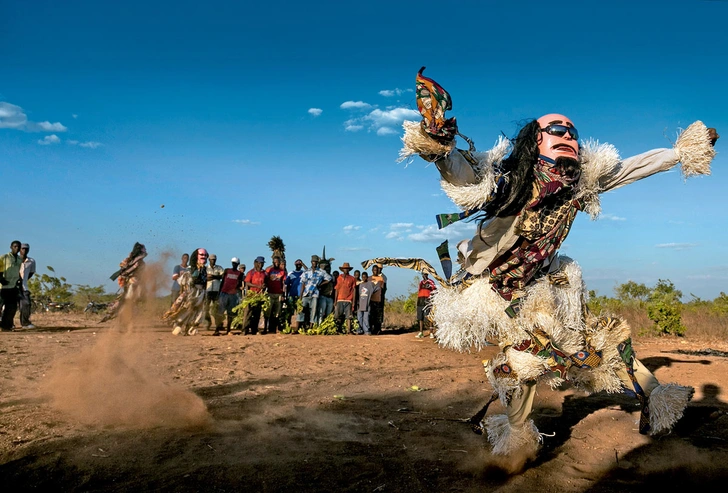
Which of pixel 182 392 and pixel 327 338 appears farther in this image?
pixel 327 338

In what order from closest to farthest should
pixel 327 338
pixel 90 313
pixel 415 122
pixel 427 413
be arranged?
pixel 415 122 < pixel 427 413 < pixel 327 338 < pixel 90 313

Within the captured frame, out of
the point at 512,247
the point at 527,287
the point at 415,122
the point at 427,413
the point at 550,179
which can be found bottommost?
the point at 427,413

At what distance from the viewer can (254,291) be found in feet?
44.1

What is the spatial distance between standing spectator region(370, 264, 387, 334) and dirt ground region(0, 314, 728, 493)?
6.26 meters

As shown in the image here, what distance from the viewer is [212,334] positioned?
12.9 m

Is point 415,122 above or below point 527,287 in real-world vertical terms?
above

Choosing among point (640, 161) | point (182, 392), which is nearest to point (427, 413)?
point (182, 392)

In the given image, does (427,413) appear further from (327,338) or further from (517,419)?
(327,338)

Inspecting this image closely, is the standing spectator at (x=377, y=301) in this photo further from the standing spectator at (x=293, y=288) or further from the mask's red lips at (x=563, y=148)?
the mask's red lips at (x=563, y=148)

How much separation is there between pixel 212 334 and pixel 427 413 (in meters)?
8.41

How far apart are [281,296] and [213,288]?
5.44 ft

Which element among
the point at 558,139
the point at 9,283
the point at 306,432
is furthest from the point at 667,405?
the point at 9,283

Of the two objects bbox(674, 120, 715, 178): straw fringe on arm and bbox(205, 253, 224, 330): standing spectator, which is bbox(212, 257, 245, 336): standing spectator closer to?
bbox(205, 253, 224, 330): standing spectator

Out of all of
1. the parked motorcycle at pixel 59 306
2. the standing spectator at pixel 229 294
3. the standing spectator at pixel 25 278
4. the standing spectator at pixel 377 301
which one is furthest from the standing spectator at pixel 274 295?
the parked motorcycle at pixel 59 306
